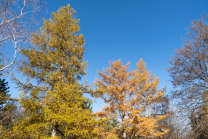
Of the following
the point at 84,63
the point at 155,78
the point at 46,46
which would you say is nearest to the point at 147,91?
the point at 155,78

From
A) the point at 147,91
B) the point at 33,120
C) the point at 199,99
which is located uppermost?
the point at 147,91

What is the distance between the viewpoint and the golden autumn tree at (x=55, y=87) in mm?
4699

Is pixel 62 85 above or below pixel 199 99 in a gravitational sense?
above

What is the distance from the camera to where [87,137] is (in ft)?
15.6

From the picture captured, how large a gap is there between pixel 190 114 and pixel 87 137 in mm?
4670

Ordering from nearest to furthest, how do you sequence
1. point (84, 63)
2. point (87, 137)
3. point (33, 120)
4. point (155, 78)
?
1. point (87, 137)
2. point (33, 120)
3. point (84, 63)
4. point (155, 78)

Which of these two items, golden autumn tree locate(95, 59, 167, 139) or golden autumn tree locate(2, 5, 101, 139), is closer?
golden autumn tree locate(2, 5, 101, 139)

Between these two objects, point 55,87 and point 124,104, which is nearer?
point 55,87

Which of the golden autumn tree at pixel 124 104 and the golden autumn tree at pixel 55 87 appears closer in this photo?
the golden autumn tree at pixel 55 87

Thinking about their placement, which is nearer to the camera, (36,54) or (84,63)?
(36,54)

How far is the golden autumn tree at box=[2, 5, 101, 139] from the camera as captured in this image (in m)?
4.70

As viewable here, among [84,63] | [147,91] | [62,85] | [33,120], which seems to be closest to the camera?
[33,120]

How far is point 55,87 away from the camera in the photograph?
5457 millimetres

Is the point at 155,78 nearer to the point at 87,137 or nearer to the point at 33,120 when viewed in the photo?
the point at 87,137
